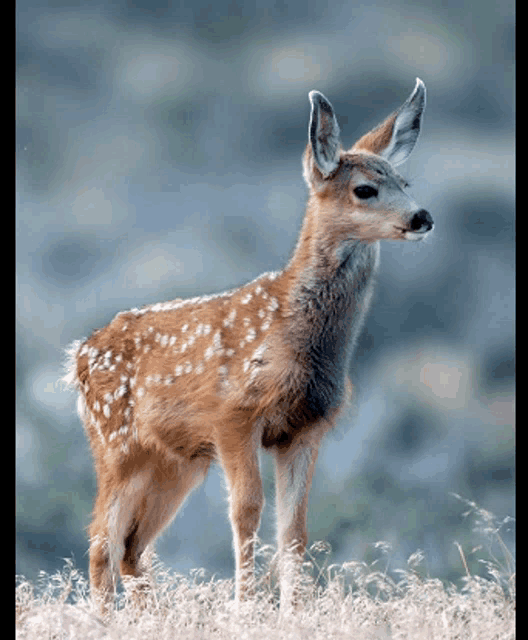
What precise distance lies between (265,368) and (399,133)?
2.13 meters

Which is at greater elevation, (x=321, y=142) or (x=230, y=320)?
(x=321, y=142)

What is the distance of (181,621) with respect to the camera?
6.24 metres

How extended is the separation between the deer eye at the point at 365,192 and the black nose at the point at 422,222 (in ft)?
1.23

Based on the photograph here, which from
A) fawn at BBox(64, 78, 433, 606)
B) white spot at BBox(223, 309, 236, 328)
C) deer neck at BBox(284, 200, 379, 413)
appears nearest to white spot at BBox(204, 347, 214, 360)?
fawn at BBox(64, 78, 433, 606)

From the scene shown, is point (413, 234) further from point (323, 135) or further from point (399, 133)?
point (399, 133)

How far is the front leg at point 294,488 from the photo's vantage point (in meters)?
7.73

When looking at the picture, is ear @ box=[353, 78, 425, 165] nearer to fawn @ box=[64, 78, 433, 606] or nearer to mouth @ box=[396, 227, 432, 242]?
fawn @ box=[64, 78, 433, 606]

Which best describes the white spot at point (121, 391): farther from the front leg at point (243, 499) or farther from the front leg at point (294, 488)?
the front leg at point (294, 488)

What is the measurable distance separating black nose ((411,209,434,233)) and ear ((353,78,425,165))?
3.05 feet

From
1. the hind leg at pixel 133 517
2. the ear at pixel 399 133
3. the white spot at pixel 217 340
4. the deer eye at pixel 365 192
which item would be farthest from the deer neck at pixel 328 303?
the hind leg at pixel 133 517

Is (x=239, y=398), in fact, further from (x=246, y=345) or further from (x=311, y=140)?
(x=311, y=140)

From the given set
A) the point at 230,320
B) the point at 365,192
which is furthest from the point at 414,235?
the point at 230,320

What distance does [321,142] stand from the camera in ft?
25.0

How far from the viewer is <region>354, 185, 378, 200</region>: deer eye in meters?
7.67
